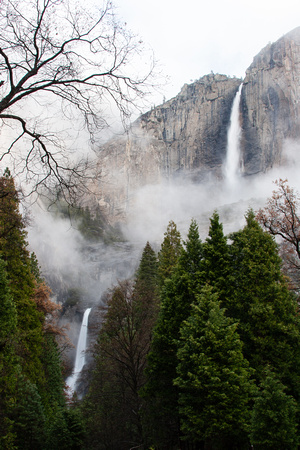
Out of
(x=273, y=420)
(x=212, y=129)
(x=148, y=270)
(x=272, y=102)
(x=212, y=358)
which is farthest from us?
(x=212, y=129)

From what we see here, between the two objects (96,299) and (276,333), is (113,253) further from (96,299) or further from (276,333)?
(276,333)

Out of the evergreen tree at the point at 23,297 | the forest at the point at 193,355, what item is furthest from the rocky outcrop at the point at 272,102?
the evergreen tree at the point at 23,297

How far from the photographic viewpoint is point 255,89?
90.6m

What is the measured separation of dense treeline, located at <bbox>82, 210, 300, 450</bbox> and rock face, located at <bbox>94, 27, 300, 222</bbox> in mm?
64868

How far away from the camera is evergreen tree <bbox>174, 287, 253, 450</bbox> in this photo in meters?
11.6

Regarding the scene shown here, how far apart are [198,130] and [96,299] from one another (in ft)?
198

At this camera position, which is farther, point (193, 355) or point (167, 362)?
point (167, 362)

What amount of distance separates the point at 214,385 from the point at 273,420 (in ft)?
7.08

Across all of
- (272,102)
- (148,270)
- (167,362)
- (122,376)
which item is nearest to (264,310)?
(167,362)

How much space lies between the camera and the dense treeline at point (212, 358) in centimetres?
1162

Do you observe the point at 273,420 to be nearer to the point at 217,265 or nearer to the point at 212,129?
the point at 217,265

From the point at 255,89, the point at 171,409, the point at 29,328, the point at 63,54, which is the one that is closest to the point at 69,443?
the point at 171,409

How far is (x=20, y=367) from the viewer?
1538 centimetres

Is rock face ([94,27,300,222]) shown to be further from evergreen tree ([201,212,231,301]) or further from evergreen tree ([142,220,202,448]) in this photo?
evergreen tree ([142,220,202,448])
